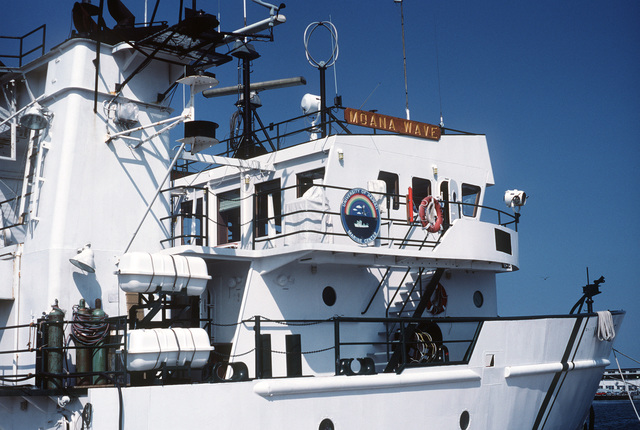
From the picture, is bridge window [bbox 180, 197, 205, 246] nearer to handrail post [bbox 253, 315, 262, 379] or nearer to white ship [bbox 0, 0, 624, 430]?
white ship [bbox 0, 0, 624, 430]

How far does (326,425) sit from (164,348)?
291cm

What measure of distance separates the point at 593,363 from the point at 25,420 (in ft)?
37.4

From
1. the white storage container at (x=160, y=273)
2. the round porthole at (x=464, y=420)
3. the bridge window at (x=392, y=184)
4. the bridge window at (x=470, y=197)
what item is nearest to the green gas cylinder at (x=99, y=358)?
the white storage container at (x=160, y=273)

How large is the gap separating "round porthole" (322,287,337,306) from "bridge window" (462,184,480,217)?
450cm

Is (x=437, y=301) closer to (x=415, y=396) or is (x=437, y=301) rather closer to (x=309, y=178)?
(x=415, y=396)

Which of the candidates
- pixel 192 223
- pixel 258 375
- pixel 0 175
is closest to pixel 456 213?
pixel 192 223

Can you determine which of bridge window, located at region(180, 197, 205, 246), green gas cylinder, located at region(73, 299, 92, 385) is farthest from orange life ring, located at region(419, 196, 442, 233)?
green gas cylinder, located at region(73, 299, 92, 385)

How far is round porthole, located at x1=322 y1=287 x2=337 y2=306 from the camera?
14.5m

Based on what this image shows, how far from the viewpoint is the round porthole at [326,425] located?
12.0m

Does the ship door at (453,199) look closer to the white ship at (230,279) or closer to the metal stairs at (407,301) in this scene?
the white ship at (230,279)

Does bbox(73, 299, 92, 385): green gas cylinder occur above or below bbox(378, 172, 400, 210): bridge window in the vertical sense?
below

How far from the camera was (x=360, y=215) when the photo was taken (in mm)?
13781

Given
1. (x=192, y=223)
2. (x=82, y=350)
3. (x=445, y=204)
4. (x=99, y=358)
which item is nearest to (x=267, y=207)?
(x=192, y=223)

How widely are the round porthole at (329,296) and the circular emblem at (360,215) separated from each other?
1382 mm
